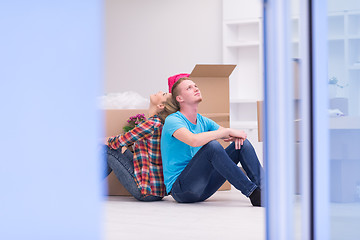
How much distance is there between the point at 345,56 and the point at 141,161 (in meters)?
1.83

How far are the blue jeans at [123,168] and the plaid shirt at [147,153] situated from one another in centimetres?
3

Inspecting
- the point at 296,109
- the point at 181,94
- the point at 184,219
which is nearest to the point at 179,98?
the point at 181,94

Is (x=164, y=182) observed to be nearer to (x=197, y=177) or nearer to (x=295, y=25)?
(x=197, y=177)

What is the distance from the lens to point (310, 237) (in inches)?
28.5

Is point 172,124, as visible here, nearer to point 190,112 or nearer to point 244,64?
point 190,112

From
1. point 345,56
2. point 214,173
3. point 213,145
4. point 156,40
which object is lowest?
point 214,173

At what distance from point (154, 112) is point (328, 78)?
1917mm

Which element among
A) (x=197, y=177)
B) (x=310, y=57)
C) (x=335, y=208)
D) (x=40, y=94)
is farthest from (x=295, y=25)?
(x=197, y=177)

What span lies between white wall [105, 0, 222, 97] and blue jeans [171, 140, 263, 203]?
7.11 feet

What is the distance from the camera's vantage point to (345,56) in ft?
2.35

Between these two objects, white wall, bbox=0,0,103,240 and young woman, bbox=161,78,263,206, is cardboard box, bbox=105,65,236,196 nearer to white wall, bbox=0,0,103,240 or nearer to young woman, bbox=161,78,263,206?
young woman, bbox=161,78,263,206

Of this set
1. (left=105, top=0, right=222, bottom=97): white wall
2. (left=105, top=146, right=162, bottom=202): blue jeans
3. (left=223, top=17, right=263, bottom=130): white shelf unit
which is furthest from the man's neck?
(left=105, top=0, right=222, bottom=97): white wall

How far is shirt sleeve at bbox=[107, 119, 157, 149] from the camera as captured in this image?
2.43 meters

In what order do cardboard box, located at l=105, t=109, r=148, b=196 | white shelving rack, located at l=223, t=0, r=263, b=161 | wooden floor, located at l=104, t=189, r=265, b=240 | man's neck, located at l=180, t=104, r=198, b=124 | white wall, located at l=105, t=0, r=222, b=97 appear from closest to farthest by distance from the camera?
wooden floor, located at l=104, t=189, r=265, b=240 < man's neck, located at l=180, t=104, r=198, b=124 < cardboard box, located at l=105, t=109, r=148, b=196 < white shelving rack, located at l=223, t=0, r=263, b=161 < white wall, located at l=105, t=0, r=222, b=97
